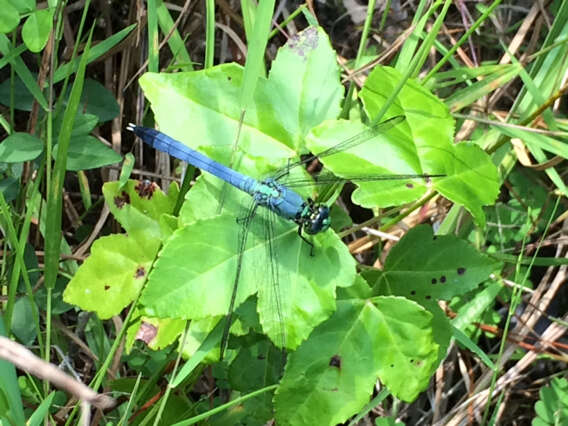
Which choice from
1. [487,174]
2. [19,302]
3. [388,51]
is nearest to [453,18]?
[388,51]

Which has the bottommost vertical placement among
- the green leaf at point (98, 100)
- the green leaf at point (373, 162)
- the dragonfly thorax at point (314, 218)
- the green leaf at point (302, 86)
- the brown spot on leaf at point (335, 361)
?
the brown spot on leaf at point (335, 361)

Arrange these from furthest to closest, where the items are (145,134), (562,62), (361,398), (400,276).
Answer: (562,62), (145,134), (400,276), (361,398)

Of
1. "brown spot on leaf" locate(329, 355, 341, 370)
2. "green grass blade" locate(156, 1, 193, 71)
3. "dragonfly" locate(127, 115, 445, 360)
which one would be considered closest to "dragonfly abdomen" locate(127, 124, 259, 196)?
"dragonfly" locate(127, 115, 445, 360)

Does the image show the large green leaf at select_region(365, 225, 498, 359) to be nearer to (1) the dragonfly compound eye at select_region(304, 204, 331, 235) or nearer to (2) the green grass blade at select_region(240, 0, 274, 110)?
(1) the dragonfly compound eye at select_region(304, 204, 331, 235)

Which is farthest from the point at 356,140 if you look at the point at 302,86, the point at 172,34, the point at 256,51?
the point at 172,34

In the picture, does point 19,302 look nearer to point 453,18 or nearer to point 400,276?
point 400,276

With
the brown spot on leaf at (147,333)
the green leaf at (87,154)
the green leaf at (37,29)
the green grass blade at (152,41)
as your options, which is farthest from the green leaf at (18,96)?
the brown spot on leaf at (147,333)

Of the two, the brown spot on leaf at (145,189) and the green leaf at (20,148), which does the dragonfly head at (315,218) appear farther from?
the green leaf at (20,148)

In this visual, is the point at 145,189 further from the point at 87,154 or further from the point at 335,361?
the point at 335,361
